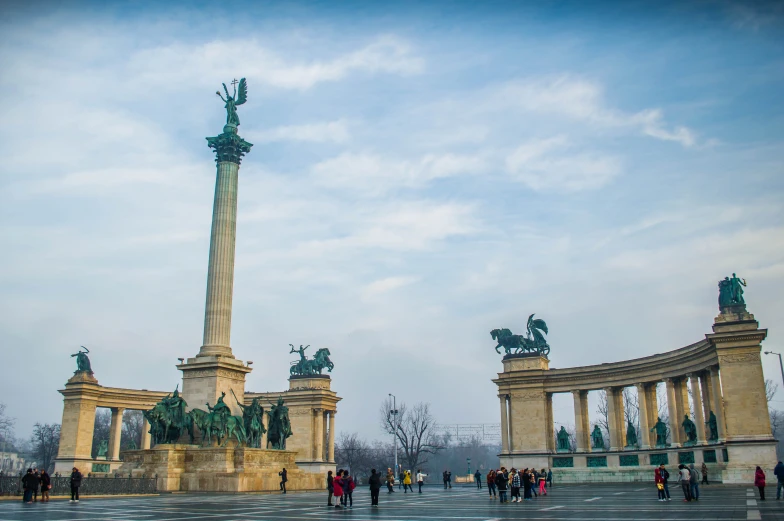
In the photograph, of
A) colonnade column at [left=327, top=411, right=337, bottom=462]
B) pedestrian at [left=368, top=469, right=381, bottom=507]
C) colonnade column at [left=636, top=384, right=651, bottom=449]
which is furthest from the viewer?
colonnade column at [left=327, top=411, right=337, bottom=462]

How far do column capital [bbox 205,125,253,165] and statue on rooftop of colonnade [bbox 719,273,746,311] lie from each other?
3458cm

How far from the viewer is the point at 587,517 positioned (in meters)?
19.3

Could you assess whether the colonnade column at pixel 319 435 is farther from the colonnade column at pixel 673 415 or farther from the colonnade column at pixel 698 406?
the colonnade column at pixel 698 406

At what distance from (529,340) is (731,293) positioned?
25.0 m

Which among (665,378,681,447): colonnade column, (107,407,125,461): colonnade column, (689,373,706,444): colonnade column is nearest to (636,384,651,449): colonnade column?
(665,378,681,447): colonnade column

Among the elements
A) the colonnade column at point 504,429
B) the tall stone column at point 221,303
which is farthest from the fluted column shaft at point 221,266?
the colonnade column at point 504,429

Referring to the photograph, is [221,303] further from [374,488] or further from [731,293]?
[731,293]

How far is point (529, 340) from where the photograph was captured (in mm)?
66562

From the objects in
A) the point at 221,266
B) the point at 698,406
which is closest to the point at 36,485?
the point at 221,266

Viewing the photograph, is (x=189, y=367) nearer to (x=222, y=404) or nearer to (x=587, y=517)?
(x=222, y=404)

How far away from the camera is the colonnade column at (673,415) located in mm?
51719

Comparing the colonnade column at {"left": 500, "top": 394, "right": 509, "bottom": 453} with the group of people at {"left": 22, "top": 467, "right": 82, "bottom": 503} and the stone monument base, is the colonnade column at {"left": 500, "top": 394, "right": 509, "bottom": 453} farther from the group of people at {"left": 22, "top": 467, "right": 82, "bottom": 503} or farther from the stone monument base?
the group of people at {"left": 22, "top": 467, "right": 82, "bottom": 503}

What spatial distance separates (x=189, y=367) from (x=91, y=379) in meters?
37.0

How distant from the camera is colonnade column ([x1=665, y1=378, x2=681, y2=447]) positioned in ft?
170
